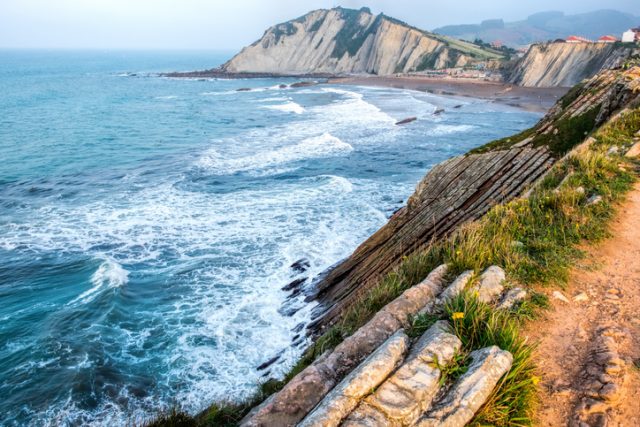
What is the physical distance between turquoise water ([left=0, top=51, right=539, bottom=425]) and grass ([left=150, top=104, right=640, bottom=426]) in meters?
4.72

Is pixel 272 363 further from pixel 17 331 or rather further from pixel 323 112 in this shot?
pixel 323 112

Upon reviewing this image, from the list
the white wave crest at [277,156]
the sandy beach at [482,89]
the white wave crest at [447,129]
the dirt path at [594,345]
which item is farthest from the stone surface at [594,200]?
the sandy beach at [482,89]

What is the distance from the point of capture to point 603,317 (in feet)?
18.2

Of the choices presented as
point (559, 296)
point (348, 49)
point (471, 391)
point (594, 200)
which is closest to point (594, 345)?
point (559, 296)

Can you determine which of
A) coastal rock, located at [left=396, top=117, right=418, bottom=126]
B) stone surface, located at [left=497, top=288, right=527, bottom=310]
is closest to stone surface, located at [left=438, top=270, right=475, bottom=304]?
stone surface, located at [left=497, top=288, right=527, bottom=310]

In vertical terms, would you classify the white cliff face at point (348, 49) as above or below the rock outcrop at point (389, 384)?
above

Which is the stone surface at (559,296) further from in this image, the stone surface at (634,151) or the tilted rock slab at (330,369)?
the stone surface at (634,151)

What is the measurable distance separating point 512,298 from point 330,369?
267 centimetres

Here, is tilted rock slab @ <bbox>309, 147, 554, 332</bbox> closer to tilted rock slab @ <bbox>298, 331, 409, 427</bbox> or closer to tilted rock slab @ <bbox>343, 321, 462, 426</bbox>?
tilted rock slab @ <bbox>298, 331, 409, 427</bbox>

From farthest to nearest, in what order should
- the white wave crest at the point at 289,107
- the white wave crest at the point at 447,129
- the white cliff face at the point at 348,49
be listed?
the white cliff face at the point at 348,49
the white wave crest at the point at 289,107
the white wave crest at the point at 447,129

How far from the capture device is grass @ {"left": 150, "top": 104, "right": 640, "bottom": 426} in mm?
4332

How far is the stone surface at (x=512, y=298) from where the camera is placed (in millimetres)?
5562

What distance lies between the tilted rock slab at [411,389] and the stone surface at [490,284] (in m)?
1.37

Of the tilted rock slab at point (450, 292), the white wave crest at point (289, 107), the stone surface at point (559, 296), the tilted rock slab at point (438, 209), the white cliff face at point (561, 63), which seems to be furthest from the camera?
the white cliff face at point (561, 63)
